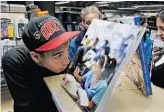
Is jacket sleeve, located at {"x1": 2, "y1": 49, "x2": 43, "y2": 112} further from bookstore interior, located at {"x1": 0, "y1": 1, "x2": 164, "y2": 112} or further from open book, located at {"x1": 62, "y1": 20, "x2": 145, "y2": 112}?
open book, located at {"x1": 62, "y1": 20, "x2": 145, "y2": 112}

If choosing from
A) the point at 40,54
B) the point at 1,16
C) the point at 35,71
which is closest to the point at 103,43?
the point at 40,54

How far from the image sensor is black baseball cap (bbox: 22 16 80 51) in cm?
89

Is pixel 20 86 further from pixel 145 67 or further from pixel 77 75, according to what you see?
pixel 145 67

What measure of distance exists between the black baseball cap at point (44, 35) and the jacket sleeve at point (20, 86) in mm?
181

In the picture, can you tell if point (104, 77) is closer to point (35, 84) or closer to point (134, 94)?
point (134, 94)

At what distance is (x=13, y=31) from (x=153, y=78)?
243cm

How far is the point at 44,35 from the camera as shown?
0.90 m

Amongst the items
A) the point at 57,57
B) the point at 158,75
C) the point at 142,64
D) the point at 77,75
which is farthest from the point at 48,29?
the point at 158,75

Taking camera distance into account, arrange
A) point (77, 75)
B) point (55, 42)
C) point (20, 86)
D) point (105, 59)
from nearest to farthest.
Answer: point (105, 59)
point (77, 75)
point (55, 42)
point (20, 86)

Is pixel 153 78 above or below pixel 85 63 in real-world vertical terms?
below

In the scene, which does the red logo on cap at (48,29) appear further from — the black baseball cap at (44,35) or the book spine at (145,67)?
the book spine at (145,67)

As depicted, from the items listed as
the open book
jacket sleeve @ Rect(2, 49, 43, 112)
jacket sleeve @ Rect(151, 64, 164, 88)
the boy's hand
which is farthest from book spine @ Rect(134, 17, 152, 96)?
jacket sleeve @ Rect(2, 49, 43, 112)

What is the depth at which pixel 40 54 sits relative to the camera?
947mm

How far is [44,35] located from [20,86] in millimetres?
310
